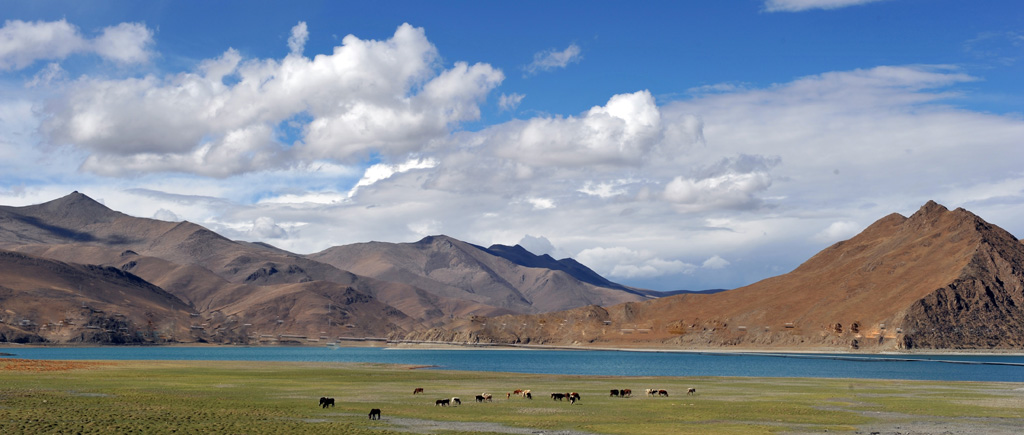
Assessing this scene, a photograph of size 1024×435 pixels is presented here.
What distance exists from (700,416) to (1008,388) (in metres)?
54.4

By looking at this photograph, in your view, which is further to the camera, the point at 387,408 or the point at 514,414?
the point at 387,408

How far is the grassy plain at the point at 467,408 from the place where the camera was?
49219 millimetres

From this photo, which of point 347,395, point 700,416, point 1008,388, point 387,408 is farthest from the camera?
point 1008,388

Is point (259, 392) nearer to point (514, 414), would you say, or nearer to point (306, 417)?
point (306, 417)

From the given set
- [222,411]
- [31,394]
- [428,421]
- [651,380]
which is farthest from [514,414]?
[651,380]

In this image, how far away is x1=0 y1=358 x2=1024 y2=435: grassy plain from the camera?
49219 mm

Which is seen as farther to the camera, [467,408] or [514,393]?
[514,393]

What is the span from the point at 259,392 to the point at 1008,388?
3025 inches

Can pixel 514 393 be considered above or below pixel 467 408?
above

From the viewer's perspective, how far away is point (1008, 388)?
3716 inches

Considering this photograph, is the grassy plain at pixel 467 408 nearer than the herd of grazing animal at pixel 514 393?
Yes

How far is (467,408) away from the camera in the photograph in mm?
63281

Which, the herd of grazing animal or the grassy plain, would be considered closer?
the grassy plain

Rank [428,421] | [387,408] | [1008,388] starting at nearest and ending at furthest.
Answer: [428,421] → [387,408] → [1008,388]
